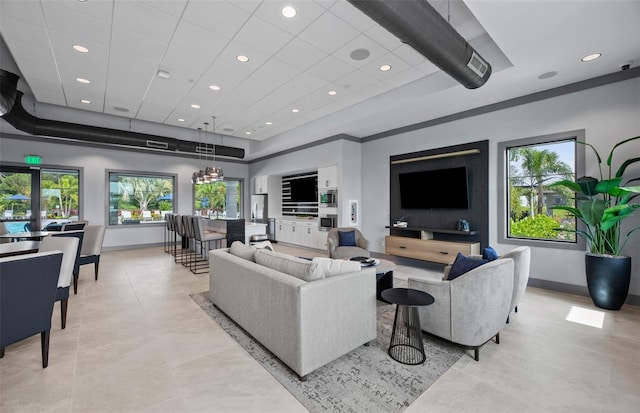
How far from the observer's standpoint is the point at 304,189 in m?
8.70

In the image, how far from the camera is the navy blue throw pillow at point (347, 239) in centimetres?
550

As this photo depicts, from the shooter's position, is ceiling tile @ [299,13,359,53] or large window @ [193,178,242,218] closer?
ceiling tile @ [299,13,359,53]

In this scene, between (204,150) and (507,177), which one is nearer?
(507,177)

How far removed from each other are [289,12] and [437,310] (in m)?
3.31

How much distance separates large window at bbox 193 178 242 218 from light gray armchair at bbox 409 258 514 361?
337 inches

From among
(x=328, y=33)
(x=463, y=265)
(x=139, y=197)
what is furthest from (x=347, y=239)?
(x=139, y=197)

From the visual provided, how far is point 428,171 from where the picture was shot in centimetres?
575

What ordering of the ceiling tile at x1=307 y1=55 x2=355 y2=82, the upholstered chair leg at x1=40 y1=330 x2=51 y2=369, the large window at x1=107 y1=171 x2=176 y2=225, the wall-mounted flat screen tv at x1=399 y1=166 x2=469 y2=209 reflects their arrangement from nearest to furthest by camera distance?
1. the upholstered chair leg at x1=40 y1=330 x2=51 y2=369
2. the ceiling tile at x1=307 y1=55 x2=355 y2=82
3. the wall-mounted flat screen tv at x1=399 y1=166 x2=469 y2=209
4. the large window at x1=107 y1=171 x2=176 y2=225

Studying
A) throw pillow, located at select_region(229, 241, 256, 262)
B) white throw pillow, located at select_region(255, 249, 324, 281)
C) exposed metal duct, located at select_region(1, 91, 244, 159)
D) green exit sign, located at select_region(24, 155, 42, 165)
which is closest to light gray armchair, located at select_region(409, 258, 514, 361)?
white throw pillow, located at select_region(255, 249, 324, 281)

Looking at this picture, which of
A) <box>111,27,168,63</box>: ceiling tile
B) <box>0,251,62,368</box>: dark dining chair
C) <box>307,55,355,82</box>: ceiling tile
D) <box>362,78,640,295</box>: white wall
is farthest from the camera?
<box>307,55,355,82</box>: ceiling tile

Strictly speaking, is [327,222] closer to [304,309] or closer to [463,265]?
[463,265]

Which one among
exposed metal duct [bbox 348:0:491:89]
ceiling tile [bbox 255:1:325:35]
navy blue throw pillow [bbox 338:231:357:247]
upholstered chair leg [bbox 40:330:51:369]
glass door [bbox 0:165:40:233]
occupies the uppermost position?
ceiling tile [bbox 255:1:325:35]

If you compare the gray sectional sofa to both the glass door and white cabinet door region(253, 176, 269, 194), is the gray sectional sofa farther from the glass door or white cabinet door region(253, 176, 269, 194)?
the glass door

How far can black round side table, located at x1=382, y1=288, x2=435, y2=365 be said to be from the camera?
7.70ft
